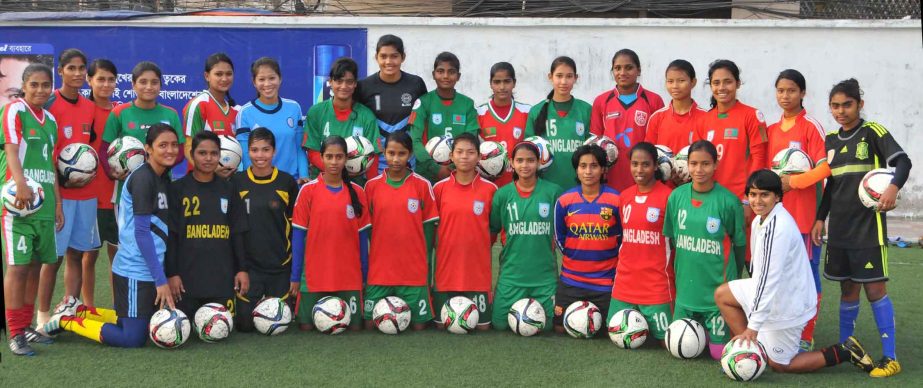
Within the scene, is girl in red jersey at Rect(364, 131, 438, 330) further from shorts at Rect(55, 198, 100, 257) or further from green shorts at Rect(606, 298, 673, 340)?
shorts at Rect(55, 198, 100, 257)

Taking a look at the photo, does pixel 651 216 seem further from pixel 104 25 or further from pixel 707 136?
pixel 104 25

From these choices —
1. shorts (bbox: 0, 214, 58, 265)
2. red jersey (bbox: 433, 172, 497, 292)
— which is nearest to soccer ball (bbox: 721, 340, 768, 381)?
red jersey (bbox: 433, 172, 497, 292)

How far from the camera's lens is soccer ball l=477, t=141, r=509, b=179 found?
6.36 metres

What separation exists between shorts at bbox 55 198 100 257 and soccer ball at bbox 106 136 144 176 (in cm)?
38

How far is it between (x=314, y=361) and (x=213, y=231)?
122cm

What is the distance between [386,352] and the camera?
5586mm

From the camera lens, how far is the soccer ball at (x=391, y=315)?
6.01 meters

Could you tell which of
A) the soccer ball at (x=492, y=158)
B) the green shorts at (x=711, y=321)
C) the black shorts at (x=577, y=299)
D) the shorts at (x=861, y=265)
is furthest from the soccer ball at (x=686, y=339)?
the soccer ball at (x=492, y=158)

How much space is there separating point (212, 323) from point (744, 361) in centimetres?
318

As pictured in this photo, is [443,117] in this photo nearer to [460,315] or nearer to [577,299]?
[460,315]

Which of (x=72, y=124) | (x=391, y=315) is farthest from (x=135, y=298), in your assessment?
(x=391, y=315)

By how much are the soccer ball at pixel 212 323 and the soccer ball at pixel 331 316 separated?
22.8 inches

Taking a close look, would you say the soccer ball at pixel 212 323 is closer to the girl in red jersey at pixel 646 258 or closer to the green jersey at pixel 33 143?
the green jersey at pixel 33 143

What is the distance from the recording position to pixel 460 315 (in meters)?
6.03
